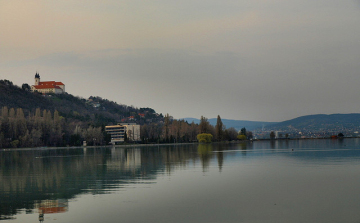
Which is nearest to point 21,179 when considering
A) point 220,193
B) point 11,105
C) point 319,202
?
point 220,193

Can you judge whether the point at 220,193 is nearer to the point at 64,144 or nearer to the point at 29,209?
the point at 29,209

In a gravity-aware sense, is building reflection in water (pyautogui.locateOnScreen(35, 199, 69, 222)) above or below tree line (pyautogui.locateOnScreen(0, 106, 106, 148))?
below

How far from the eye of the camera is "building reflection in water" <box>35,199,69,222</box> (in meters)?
15.6

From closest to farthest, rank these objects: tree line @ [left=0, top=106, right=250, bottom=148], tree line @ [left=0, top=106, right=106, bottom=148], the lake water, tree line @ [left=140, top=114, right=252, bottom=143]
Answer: the lake water < tree line @ [left=0, top=106, right=106, bottom=148] < tree line @ [left=0, top=106, right=250, bottom=148] < tree line @ [left=140, top=114, right=252, bottom=143]

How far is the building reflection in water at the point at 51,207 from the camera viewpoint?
51.3ft

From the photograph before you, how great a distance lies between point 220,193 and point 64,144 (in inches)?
3788

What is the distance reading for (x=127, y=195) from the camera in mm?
19094

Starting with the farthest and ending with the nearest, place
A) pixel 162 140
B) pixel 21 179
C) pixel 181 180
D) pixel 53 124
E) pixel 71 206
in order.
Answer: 1. pixel 162 140
2. pixel 53 124
3. pixel 21 179
4. pixel 181 180
5. pixel 71 206

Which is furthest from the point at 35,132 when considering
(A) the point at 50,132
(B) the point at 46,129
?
(A) the point at 50,132

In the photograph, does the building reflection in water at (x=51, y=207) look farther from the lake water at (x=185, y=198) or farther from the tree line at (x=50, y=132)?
the tree line at (x=50, y=132)

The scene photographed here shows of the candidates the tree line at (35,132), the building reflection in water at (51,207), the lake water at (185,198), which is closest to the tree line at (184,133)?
the tree line at (35,132)

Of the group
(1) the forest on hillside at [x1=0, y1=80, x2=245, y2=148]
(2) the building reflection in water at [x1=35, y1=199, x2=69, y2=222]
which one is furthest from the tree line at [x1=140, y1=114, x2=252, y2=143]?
(2) the building reflection in water at [x1=35, y1=199, x2=69, y2=222]

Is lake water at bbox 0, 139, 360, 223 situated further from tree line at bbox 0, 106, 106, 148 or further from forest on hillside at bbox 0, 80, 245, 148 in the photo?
forest on hillside at bbox 0, 80, 245, 148

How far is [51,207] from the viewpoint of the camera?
1661 cm
